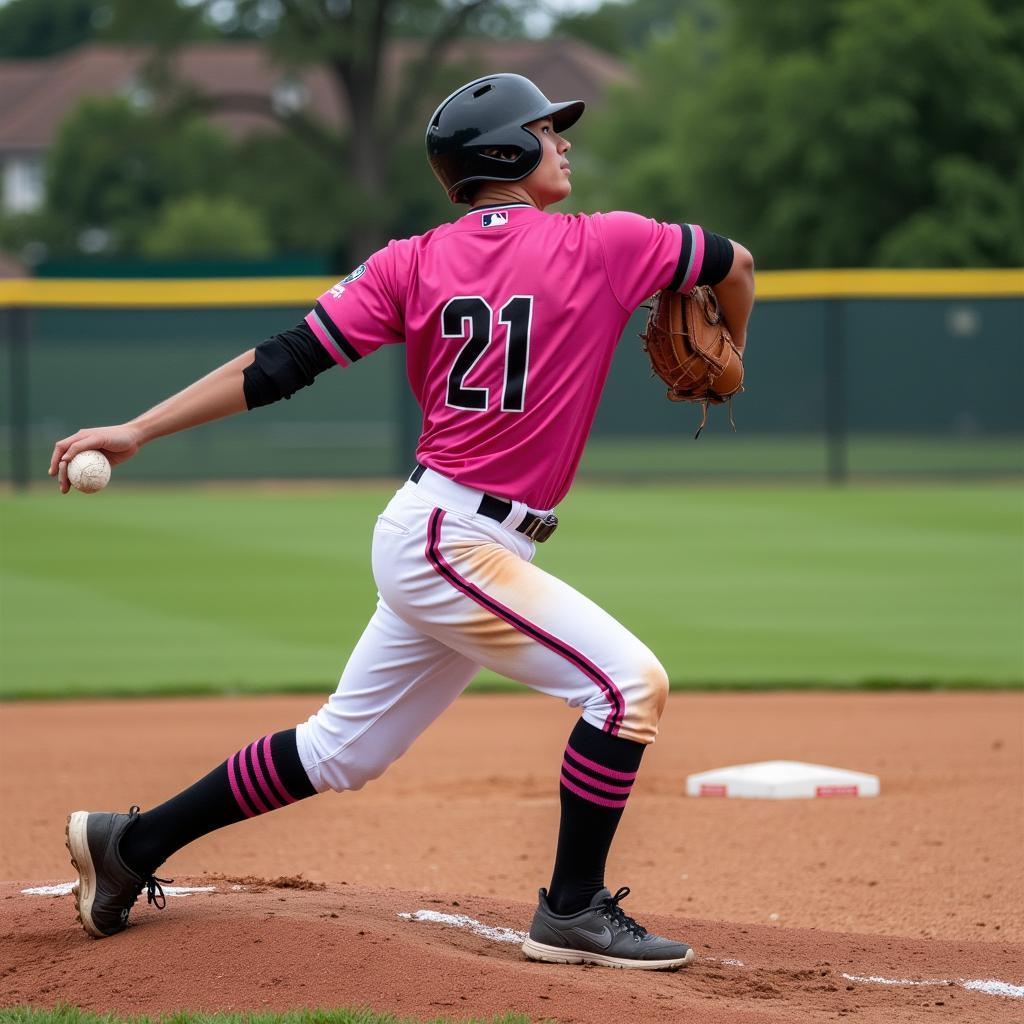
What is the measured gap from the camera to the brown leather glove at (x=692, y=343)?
11.8 ft

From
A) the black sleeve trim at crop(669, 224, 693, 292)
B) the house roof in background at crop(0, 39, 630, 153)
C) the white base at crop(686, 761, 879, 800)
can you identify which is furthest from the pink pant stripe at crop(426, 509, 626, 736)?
the house roof in background at crop(0, 39, 630, 153)

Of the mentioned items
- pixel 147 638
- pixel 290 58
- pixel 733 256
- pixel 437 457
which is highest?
pixel 290 58

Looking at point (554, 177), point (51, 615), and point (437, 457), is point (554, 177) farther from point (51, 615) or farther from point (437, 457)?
point (51, 615)

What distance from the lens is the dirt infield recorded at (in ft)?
11.0

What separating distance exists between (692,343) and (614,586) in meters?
7.72

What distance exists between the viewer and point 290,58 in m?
37.9

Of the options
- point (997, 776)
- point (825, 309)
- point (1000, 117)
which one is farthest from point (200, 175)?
point (997, 776)

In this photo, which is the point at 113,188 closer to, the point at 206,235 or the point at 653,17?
the point at 206,235

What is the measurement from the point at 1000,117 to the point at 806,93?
10.4ft

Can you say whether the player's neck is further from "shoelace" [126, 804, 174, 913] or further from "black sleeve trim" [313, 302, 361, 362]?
"shoelace" [126, 804, 174, 913]

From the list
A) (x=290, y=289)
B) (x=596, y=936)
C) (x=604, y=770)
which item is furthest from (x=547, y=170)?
(x=290, y=289)

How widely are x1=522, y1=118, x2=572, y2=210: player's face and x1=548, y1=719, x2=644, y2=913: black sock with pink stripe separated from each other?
1.15 meters

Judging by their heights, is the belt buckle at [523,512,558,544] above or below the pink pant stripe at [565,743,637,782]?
above

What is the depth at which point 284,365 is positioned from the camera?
347 centimetres
